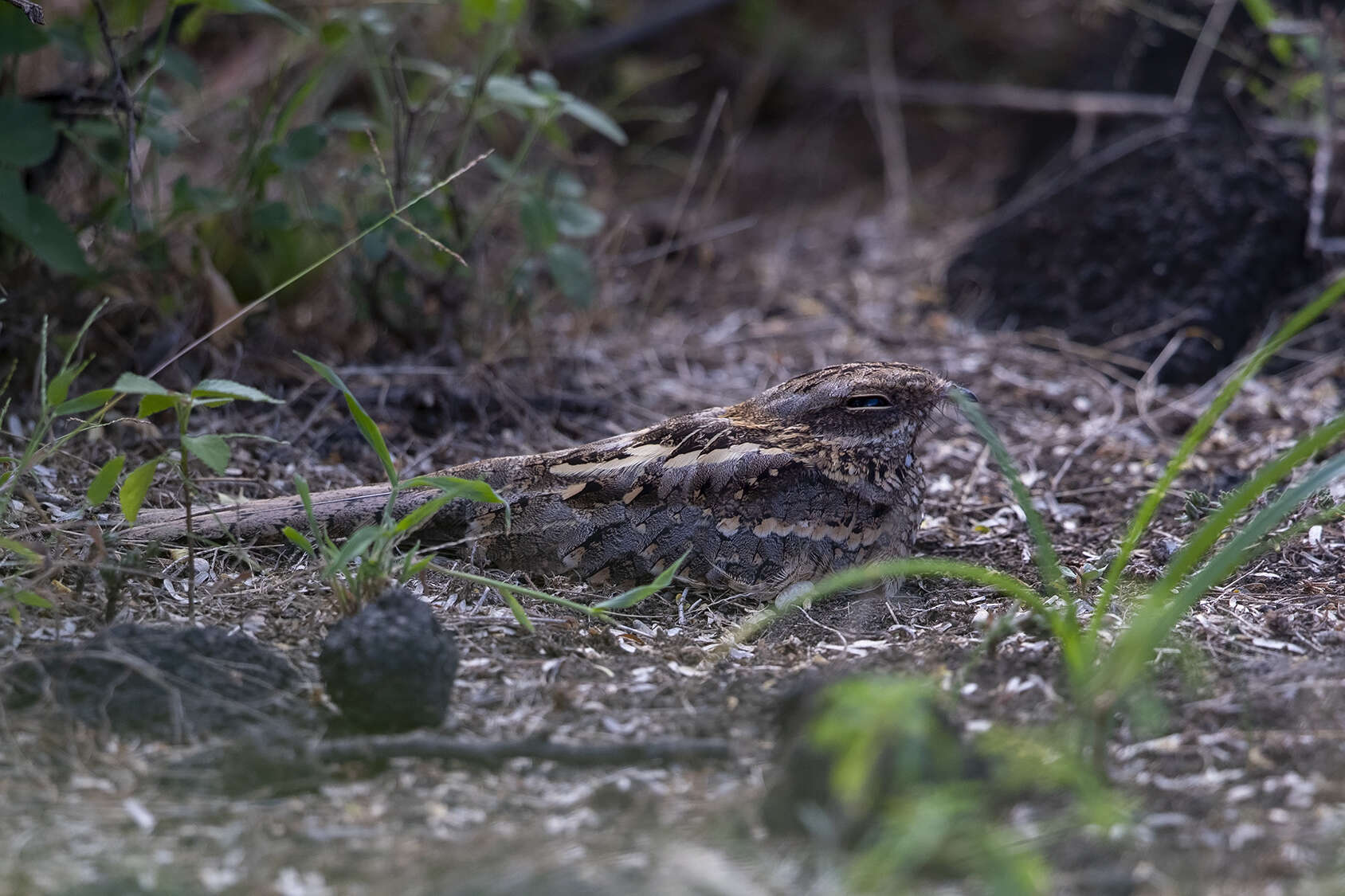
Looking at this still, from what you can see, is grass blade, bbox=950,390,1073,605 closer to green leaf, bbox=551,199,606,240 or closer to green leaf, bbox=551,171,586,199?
green leaf, bbox=551,199,606,240

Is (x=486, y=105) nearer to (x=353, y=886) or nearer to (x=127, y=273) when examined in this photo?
(x=127, y=273)

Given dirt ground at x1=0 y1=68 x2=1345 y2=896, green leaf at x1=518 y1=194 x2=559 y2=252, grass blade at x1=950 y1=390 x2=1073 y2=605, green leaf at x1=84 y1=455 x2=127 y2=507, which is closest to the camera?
dirt ground at x1=0 y1=68 x2=1345 y2=896

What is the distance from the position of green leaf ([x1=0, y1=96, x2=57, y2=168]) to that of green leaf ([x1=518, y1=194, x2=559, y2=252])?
1.59 metres

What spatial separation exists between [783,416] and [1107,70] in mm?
4213

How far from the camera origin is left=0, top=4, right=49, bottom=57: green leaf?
→ 11.8 ft

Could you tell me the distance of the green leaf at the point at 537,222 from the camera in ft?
14.1

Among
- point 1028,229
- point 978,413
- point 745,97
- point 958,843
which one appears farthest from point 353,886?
point 745,97

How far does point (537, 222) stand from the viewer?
170 inches

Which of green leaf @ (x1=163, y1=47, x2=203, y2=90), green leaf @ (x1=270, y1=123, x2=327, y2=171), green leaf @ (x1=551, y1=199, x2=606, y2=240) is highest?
green leaf @ (x1=163, y1=47, x2=203, y2=90)

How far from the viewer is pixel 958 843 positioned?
192 centimetres

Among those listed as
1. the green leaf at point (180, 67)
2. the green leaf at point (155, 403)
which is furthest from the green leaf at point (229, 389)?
the green leaf at point (180, 67)

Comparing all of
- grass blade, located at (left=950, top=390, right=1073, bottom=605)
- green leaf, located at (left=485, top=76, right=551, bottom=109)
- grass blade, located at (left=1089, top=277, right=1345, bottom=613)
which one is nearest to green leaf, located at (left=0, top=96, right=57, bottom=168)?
green leaf, located at (left=485, top=76, right=551, bottom=109)

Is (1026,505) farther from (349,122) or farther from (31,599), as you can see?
(349,122)

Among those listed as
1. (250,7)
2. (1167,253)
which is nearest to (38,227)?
(250,7)
